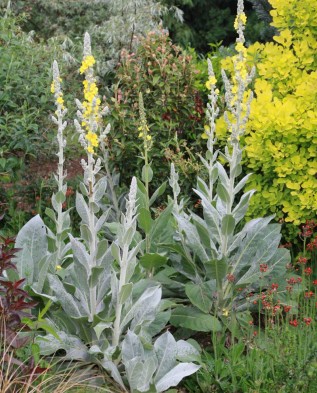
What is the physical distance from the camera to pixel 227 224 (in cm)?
463

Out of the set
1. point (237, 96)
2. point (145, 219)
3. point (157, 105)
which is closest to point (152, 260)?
point (145, 219)

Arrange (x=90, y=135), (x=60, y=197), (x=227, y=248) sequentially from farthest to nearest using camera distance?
(x=227, y=248)
(x=60, y=197)
(x=90, y=135)

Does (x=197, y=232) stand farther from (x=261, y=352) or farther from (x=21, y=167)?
(x=21, y=167)

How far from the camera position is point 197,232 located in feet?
15.7

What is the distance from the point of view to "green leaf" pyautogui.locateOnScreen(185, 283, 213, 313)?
4.65 m

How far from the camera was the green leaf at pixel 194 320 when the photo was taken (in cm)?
457

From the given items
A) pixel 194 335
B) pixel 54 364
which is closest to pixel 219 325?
pixel 194 335

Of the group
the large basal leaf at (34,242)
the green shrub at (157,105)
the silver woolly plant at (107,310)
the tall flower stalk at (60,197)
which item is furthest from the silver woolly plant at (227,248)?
the green shrub at (157,105)

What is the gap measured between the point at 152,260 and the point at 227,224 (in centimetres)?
50

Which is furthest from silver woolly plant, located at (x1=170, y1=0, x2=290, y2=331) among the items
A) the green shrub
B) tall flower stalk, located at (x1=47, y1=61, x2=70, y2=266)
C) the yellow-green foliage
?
the green shrub

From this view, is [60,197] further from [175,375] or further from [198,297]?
[175,375]

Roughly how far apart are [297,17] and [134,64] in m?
1.30

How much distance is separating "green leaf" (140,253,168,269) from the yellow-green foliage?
1108mm

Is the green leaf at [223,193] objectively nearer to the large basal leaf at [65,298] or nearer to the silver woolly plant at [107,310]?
the silver woolly plant at [107,310]
